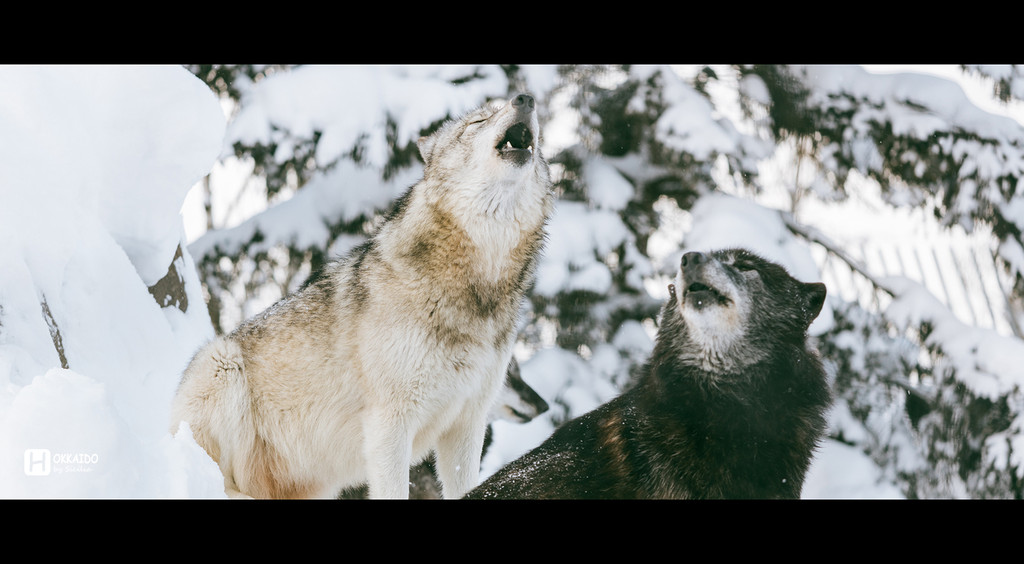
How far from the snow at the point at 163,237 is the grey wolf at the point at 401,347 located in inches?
18.3

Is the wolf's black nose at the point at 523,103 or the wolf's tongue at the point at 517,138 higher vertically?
the wolf's black nose at the point at 523,103

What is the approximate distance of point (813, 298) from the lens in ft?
11.6

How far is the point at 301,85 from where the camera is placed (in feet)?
26.1

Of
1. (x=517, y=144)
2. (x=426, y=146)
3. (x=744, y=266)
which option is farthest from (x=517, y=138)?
(x=744, y=266)

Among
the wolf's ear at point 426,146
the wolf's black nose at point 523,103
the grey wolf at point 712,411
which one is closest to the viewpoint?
A: the grey wolf at point 712,411

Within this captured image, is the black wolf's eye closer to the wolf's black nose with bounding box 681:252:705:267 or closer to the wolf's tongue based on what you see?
the wolf's black nose with bounding box 681:252:705:267

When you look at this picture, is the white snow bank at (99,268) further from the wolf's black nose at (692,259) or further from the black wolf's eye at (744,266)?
the black wolf's eye at (744,266)

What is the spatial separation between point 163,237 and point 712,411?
3310 mm

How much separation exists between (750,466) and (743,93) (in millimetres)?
6731

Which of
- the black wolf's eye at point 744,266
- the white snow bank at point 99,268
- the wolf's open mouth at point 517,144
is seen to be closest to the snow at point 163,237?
the white snow bank at point 99,268

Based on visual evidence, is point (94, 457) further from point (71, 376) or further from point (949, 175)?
point (949, 175)

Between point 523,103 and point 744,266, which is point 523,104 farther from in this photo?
point 744,266

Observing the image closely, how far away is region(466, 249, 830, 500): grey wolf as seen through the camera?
314 cm

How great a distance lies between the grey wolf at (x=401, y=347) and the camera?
3676mm
